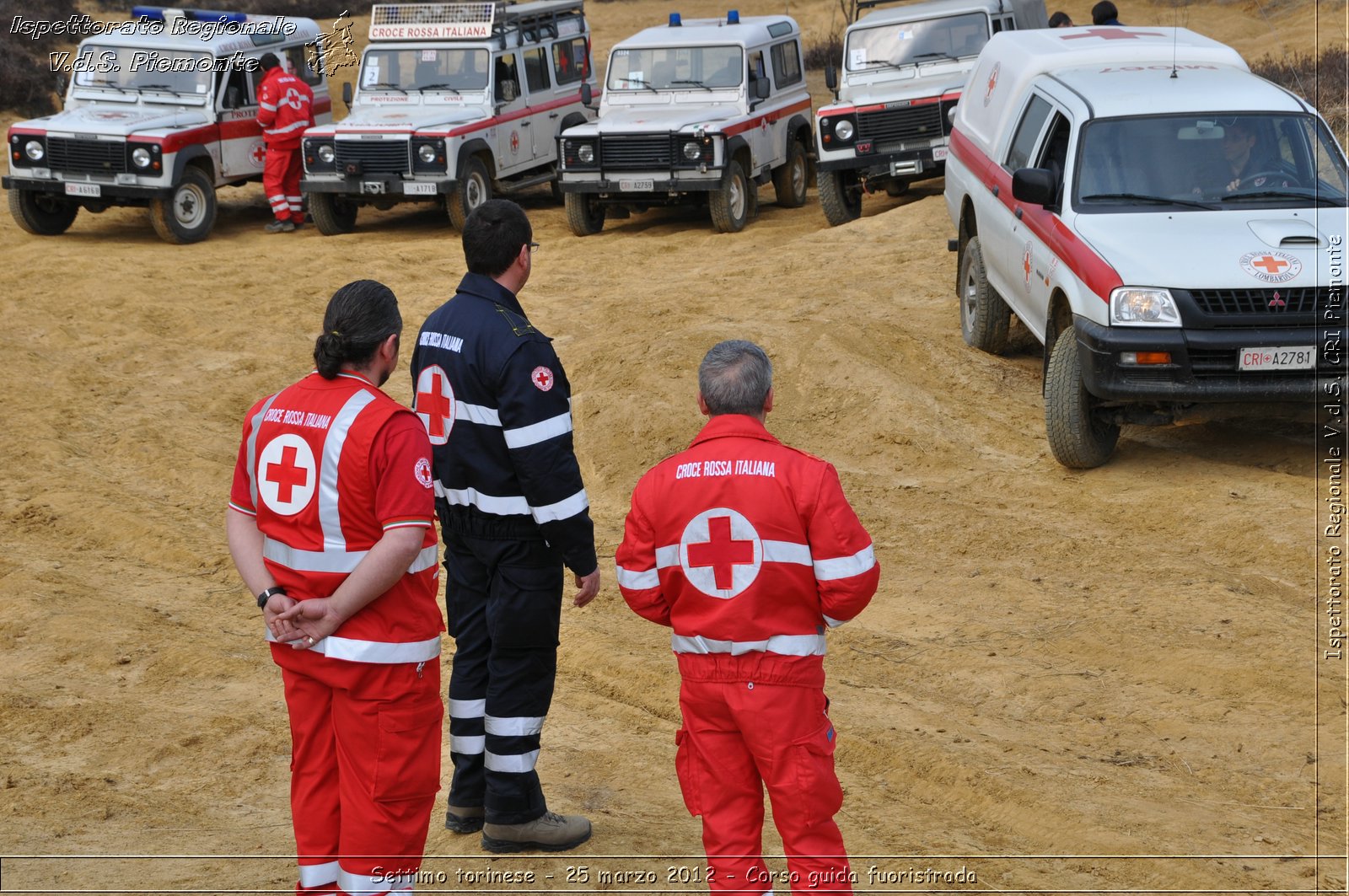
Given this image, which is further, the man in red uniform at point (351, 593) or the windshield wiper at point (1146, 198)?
the windshield wiper at point (1146, 198)

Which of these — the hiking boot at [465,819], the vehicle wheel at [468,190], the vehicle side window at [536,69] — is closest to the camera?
the hiking boot at [465,819]

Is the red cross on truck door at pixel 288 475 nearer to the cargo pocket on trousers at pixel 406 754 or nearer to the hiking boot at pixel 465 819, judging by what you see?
the cargo pocket on trousers at pixel 406 754

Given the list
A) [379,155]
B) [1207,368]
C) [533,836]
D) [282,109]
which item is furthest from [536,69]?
[533,836]

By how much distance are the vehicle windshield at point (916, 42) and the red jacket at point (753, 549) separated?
1256 centimetres

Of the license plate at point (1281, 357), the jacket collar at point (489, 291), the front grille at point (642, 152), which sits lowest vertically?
the license plate at point (1281, 357)

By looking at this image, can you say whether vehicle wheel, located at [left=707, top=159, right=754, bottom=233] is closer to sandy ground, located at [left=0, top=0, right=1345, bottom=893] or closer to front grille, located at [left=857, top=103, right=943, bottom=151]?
front grille, located at [left=857, top=103, right=943, bottom=151]

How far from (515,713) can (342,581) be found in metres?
0.97

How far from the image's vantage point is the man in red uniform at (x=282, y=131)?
621 inches

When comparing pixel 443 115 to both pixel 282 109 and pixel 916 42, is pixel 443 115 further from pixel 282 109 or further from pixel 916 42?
pixel 916 42

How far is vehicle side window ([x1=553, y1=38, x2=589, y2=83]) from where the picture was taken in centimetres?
1734

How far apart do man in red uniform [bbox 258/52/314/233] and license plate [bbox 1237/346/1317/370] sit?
38.4 ft

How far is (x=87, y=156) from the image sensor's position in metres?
14.8

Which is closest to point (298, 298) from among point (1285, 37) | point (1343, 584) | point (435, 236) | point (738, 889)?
point (435, 236)

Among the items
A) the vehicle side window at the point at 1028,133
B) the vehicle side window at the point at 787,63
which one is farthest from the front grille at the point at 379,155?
the vehicle side window at the point at 1028,133
